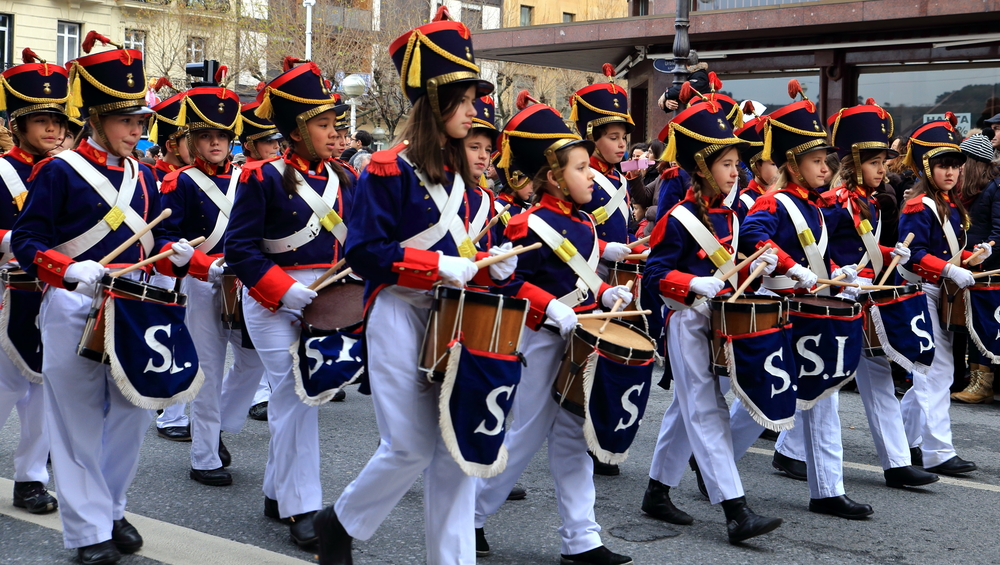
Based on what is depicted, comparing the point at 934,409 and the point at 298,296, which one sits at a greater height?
the point at 298,296

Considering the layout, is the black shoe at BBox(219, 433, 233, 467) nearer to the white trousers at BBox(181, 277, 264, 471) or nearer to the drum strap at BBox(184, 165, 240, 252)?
the white trousers at BBox(181, 277, 264, 471)

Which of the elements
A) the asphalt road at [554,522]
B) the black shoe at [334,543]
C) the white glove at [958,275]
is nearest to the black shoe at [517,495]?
the asphalt road at [554,522]

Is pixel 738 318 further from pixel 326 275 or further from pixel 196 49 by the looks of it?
pixel 196 49

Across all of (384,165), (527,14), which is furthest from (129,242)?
(527,14)

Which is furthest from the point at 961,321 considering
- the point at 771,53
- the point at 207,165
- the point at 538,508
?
the point at 771,53

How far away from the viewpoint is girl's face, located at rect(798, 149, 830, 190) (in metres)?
5.80

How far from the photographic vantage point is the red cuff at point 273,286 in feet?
15.8

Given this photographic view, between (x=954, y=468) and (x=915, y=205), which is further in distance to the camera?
(x=915, y=205)

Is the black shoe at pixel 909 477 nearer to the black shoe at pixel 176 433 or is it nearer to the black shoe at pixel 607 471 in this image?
the black shoe at pixel 607 471

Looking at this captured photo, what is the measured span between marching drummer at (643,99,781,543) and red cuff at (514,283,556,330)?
927 millimetres

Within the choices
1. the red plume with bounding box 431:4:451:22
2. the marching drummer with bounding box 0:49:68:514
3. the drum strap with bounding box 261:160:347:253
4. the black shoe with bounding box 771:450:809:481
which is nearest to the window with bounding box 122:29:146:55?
the marching drummer with bounding box 0:49:68:514

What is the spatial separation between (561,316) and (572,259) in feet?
1.64

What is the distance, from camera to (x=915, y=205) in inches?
271

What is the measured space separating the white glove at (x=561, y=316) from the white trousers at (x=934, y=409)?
3.04 m
